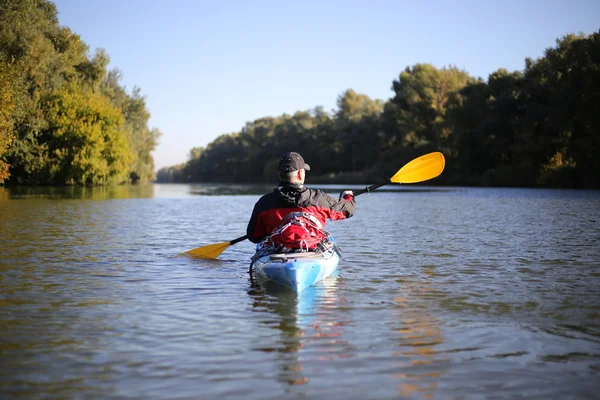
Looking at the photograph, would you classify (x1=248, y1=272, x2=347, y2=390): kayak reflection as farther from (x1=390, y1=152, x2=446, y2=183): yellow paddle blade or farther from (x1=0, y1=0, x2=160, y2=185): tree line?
(x1=0, y1=0, x2=160, y2=185): tree line

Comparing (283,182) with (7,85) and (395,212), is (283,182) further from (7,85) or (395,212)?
(7,85)

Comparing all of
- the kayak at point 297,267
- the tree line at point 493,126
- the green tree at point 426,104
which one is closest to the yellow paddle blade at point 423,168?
the kayak at point 297,267

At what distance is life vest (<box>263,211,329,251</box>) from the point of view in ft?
27.0

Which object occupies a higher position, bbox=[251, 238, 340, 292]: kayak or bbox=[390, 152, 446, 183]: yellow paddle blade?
bbox=[390, 152, 446, 183]: yellow paddle blade

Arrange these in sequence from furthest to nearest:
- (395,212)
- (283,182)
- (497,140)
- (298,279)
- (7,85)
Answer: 1. (497,140)
2. (7,85)
3. (395,212)
4. (283,182)
5. (298,279)

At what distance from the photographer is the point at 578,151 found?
45625mm

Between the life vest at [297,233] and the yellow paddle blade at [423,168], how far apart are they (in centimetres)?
397

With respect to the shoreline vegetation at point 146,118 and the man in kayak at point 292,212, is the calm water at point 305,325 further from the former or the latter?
the shoreline vegetation at point 146,118

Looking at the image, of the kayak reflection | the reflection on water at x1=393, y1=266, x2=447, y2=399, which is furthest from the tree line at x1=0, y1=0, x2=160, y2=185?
the reflection on water at x1=393, y1=266, x2=447, y2=399

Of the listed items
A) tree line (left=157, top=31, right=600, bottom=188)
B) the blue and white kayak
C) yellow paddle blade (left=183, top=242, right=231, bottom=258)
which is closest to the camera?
the blue and white kayak

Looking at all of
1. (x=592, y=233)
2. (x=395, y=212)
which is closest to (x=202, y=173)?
(x=395, y=212)

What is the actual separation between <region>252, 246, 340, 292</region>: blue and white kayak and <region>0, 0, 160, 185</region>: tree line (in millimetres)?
33122

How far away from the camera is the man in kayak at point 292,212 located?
8281 mm

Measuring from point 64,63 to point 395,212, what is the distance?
1244 inches
